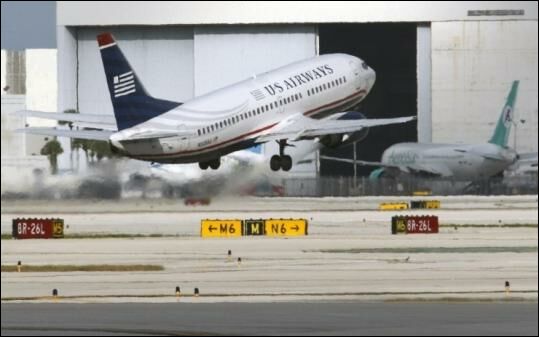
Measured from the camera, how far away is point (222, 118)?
252 ft

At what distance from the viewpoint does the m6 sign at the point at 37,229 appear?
102500 millimetres

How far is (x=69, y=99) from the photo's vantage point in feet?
527

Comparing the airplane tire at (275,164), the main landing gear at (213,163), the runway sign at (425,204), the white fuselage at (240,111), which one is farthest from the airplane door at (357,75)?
the runway sign at (425,204)

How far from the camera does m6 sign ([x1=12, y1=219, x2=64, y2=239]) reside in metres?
102

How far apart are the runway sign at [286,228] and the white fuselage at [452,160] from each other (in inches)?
3062

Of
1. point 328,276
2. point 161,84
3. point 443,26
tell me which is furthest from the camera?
point 443,26

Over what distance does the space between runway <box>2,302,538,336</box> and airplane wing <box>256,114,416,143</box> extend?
1852 centimetres

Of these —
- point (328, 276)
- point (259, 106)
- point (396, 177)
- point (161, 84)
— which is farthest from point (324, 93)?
point (396, 177)

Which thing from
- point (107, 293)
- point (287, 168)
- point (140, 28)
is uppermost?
point (140, 28)

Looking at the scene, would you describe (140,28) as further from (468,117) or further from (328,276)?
(328,276)

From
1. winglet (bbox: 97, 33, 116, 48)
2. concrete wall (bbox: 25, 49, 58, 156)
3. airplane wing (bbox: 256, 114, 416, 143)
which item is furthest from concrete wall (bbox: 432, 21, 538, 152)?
winglet (bbox: 97, 33, 116, 48)

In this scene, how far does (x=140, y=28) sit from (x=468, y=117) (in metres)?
40.9

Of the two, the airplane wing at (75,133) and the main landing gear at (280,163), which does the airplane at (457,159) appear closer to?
the main landing gear at (280,163)

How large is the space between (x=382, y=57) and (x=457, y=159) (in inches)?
794
